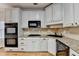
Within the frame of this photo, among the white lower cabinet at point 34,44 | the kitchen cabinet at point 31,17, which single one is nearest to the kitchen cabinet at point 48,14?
the kitchen cabinet at point 31,17

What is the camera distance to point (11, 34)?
350 centimetres

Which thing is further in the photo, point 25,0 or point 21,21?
point 21,21

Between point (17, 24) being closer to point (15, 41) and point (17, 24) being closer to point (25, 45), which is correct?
point (15, 41)

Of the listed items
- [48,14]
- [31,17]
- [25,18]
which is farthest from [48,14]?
[25,18]

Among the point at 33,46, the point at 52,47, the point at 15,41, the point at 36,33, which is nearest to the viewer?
the point at 52,47

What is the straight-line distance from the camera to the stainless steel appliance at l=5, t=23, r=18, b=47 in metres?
3.32

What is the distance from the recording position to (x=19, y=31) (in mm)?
3775

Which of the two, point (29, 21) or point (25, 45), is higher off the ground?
point (29, 21)

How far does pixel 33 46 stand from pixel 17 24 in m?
0.96

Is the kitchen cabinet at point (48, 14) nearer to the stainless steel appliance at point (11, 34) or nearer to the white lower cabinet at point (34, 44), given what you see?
the white lower cabinet at point (34, 44)

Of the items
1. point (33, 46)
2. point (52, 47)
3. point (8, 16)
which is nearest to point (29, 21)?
point (8, 16)

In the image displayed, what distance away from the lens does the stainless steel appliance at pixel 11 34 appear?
3.32 m

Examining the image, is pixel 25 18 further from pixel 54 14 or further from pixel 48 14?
pixel 54 14

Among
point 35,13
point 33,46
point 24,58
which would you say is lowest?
point 33,46
